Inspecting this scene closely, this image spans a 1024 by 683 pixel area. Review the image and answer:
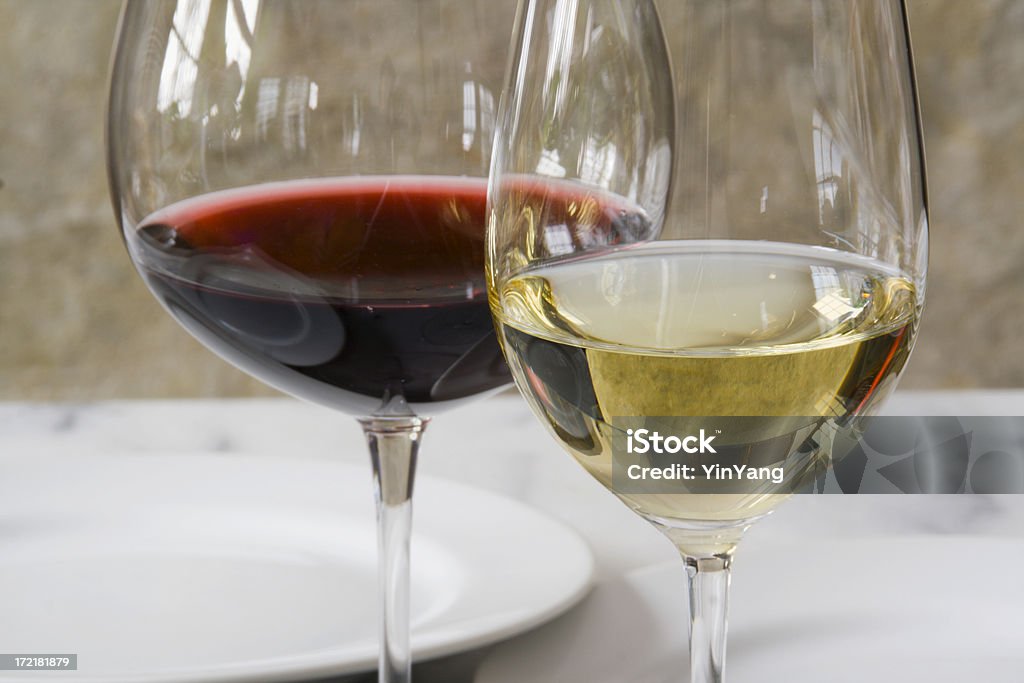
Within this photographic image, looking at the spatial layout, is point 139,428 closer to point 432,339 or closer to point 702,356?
point 432,339

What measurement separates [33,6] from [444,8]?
84 centimetres

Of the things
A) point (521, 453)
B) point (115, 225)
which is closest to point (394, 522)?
point (521, 453)

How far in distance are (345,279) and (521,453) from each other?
333 millimetres

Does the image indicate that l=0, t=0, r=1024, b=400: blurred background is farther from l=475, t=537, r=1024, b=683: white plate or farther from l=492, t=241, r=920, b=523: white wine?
l=492, t=241, r=920, b=523: white wine

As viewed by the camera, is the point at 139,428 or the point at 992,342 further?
the point at 992,342

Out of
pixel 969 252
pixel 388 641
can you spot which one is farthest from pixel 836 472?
pixel 969 252

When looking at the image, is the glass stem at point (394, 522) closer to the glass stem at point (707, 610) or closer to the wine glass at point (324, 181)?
the wine glass at point (324, 181)

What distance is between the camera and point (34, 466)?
24.7 inches

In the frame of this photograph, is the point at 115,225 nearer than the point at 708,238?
No

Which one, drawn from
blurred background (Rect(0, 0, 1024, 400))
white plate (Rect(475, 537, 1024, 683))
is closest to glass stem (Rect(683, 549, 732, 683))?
white plate (Rect(475, 537, 1024, 683))

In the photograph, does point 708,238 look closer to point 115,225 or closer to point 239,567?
point 239,567

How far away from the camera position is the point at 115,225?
3.27 feet

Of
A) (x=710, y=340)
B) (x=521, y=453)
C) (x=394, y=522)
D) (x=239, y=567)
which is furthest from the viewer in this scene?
(x=521, y=453)

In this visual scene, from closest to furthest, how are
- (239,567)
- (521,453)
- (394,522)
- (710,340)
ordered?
1. (710,340)
2. (394,522)
3. (239,567)
4. (521,453)
